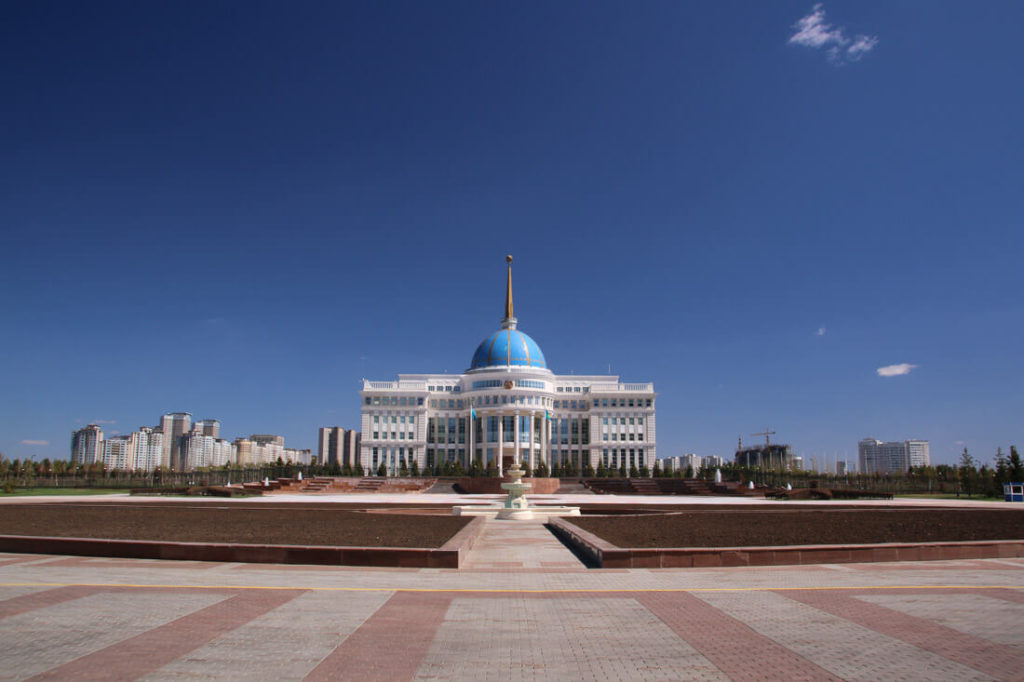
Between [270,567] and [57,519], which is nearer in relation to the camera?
[270,567]

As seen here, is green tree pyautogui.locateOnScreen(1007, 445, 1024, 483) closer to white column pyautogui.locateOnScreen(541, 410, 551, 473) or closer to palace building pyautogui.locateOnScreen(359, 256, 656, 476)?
palace building pyautogui.locateOnScreen(359, 256, 656, 476)

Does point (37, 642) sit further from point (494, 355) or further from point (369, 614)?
point (494, 355)

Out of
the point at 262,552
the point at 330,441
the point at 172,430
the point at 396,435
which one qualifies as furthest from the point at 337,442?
the point at 262,552

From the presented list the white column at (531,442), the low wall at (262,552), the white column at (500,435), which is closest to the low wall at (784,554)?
the low wall at (262,552)

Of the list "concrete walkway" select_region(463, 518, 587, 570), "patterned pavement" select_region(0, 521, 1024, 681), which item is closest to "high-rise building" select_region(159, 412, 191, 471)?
"concrete walkway" select_region(463, 518, 587, 570)

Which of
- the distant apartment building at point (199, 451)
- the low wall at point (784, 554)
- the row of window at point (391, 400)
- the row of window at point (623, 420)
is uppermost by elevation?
the row of window at point (391, 400)

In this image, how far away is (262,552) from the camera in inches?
534

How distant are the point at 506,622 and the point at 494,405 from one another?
85845 millimetres

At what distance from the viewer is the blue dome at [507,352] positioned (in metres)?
98.4

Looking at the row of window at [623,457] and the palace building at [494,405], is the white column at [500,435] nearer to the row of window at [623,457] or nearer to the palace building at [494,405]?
the palace building at [494,405]

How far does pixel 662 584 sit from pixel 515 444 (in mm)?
79661

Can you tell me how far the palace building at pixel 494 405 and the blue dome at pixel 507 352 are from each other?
0.50ft

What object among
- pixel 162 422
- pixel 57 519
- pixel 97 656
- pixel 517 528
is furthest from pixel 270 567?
pixel 162 422

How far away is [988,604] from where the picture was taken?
32.4 feet
